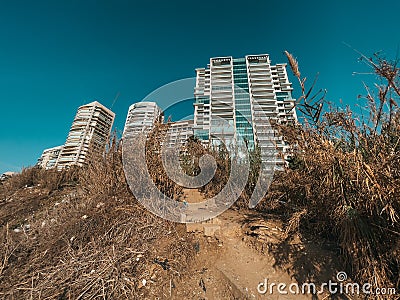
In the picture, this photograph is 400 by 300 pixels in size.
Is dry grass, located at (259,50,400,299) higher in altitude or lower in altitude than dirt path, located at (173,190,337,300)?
higher

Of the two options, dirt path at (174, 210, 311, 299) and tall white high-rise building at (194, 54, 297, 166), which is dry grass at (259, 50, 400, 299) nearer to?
dirt path at (174, 210, 311, 299)

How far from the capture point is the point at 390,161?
133cm

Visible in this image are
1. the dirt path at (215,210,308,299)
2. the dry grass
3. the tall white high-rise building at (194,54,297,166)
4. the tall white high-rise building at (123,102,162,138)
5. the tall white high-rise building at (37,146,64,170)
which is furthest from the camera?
the tall white high-rise building at (194,54,297,166)

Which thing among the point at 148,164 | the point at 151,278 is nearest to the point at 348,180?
the point at 151,278

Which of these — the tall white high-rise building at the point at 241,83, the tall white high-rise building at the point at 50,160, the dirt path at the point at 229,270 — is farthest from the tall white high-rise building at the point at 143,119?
the tall white high-rise building at the point at 241,83

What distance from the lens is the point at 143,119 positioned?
159 inches

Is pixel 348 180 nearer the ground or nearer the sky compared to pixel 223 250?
nearer the sky

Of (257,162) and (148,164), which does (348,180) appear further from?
(148,164)

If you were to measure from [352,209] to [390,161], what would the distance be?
15.9 inches

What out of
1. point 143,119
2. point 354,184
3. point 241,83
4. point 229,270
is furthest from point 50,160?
point 241,83

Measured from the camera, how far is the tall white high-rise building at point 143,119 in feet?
11.7

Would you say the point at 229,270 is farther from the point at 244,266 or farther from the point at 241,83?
the point at 241,83

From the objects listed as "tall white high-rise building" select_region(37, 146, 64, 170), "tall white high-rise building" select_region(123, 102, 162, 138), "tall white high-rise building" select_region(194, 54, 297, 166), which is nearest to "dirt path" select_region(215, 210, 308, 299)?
"tall white high-rise building" select_region(123, 102, 162, 138)

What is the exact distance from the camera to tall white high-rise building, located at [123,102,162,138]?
11.7 feet
